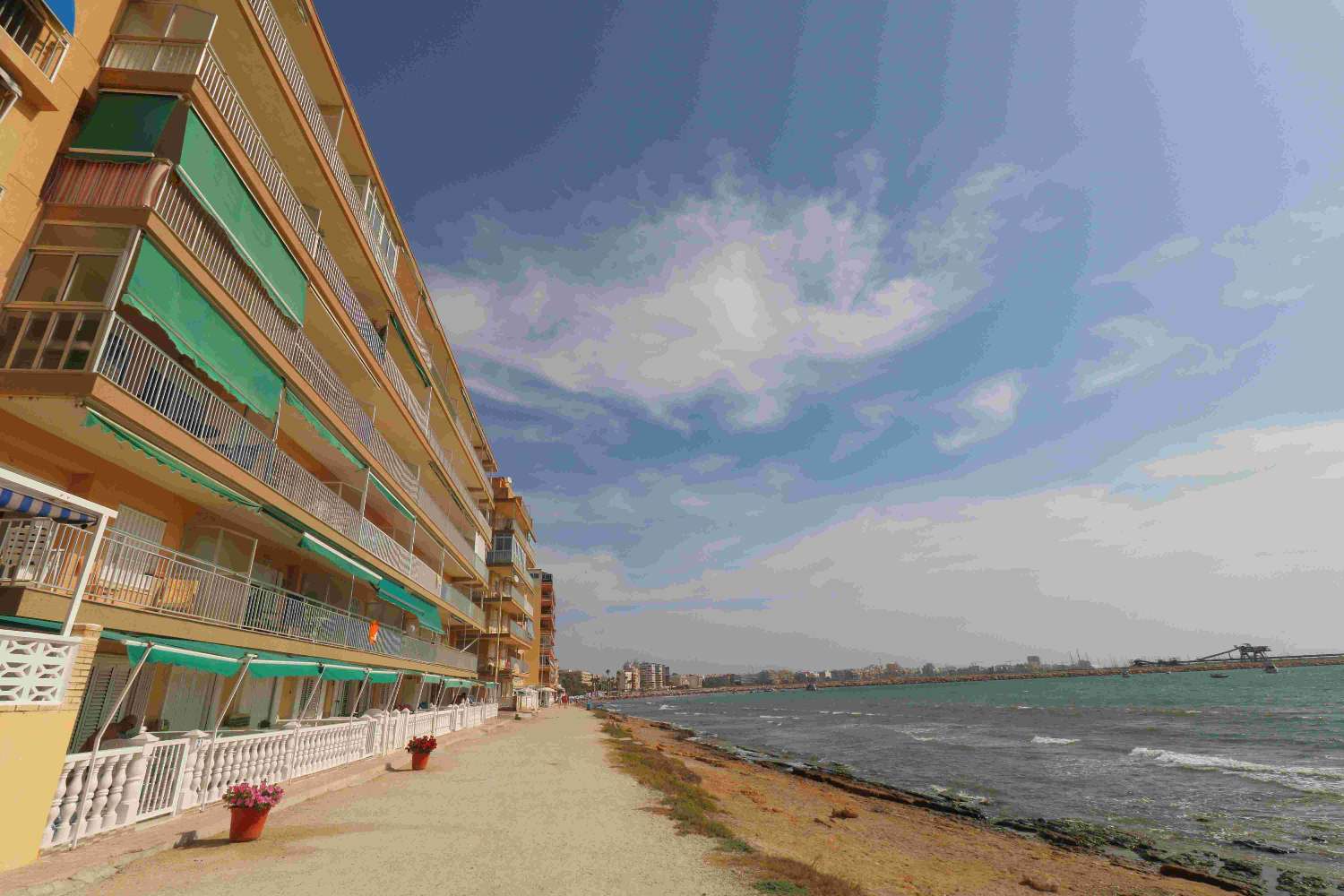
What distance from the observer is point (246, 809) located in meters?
7.84

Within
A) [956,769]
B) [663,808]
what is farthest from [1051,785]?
[663,808]

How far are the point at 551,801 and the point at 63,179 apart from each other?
13.0 meters

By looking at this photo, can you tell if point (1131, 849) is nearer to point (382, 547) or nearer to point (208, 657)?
point (208, 657)

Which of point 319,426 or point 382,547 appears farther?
point 382,547

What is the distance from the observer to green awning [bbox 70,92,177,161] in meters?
9.75

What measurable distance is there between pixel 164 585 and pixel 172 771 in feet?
10.6

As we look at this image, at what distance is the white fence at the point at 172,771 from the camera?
6.73 m

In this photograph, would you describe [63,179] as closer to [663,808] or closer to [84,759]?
[84,759]

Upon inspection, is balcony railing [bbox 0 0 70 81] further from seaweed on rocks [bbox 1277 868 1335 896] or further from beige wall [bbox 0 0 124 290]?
seaweed on rocks [bbox 1277 868 1335 896]

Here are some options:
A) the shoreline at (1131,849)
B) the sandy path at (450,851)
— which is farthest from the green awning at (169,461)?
the shoreline at (1131,849)

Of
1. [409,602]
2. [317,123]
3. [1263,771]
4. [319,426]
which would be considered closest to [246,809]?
[319,426]

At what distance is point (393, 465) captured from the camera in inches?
834

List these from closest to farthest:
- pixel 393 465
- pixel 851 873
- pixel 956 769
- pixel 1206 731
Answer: pixel 851 873
pixel 393 465
pixel 956 769
pixel 1206 731

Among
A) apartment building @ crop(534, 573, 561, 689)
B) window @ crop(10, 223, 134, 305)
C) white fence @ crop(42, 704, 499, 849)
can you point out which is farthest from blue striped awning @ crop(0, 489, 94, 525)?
apartment building @ crop(534, 573, 561, 689)
